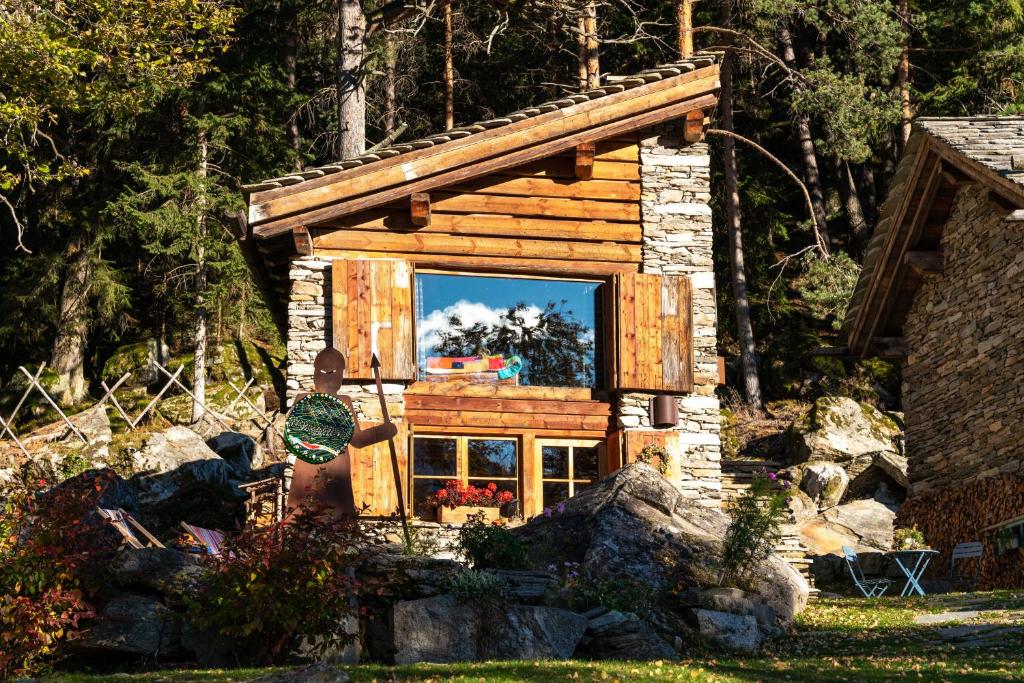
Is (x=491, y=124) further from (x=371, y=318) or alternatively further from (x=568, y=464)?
(x=568, y=464)

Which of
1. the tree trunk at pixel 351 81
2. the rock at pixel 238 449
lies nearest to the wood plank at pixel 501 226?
the tree trunk at pixel 351 81

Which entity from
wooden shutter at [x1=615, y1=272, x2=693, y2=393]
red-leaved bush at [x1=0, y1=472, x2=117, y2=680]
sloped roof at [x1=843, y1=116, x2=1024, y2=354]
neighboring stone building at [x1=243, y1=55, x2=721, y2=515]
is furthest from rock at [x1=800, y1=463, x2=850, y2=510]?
red-leaved bush at [x1=0, y1=472, x2=117, y2=680]

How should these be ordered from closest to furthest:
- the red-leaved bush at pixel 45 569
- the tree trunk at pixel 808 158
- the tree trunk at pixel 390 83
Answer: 1. the red-leaved bush at pixel 45 569
2. the tree trunk at pixel 390 83
3. the tree trunk at pixel 808 158

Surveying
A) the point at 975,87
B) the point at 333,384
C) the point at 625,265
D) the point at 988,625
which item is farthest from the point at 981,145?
the point at 975,87

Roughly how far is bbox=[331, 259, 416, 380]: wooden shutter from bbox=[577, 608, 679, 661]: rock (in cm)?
572

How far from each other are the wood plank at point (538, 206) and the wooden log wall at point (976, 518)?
20.4ft

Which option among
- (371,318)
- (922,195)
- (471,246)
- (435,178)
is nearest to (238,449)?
(371,318)

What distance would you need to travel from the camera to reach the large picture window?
16.2 m

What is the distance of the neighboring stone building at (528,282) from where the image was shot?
15.6 metres

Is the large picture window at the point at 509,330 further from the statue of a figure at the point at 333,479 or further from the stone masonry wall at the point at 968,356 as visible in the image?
the stone masonry wall at the point at 968,356

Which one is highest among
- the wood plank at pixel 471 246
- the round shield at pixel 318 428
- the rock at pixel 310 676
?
the wood plank at pixel 471 246

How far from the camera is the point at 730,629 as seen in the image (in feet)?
36.3

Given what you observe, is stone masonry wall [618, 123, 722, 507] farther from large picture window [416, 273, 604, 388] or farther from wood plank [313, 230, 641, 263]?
large picture window [416, 273, 604, 388]

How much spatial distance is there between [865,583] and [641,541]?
5.53 meters
